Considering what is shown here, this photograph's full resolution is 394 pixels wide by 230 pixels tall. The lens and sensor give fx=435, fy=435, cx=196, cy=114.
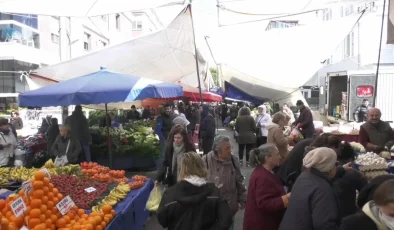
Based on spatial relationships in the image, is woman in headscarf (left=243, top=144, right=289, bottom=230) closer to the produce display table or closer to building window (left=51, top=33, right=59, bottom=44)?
the produce display table

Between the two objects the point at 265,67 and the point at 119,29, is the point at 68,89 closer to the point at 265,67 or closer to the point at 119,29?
the point at 265,67

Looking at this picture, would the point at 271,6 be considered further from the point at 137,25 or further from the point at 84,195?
the point at 137,25

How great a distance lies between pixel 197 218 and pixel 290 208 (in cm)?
75

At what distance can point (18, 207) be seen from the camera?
3846 millimetres

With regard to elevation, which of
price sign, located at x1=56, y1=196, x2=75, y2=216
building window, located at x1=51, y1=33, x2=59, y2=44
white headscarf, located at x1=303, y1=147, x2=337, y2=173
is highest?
building window, located at x1=51, y1=33, x2=59, y2=44

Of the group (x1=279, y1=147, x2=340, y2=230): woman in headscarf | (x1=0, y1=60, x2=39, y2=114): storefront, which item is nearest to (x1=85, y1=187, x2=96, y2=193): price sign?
(x1=279, y1=147, x2=340, y2=230): woman in headscarf

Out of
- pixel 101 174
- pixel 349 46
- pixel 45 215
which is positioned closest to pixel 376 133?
pixel 101 174

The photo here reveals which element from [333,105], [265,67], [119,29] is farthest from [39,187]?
[119,29]

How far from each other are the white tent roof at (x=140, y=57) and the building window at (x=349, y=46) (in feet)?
49.1

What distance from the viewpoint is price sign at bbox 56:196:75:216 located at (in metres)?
4.40

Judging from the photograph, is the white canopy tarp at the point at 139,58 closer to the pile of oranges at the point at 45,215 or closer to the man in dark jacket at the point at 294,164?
the man in dark jacket at the point at 294,164

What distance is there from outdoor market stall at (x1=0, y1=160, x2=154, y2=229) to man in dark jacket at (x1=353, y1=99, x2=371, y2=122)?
9.75m

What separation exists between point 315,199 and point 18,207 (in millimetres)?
2541

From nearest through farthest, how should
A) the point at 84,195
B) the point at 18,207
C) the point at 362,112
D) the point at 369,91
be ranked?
the point at 18,207, the point at 84,195, the point at 362,112, the point at 369,91
